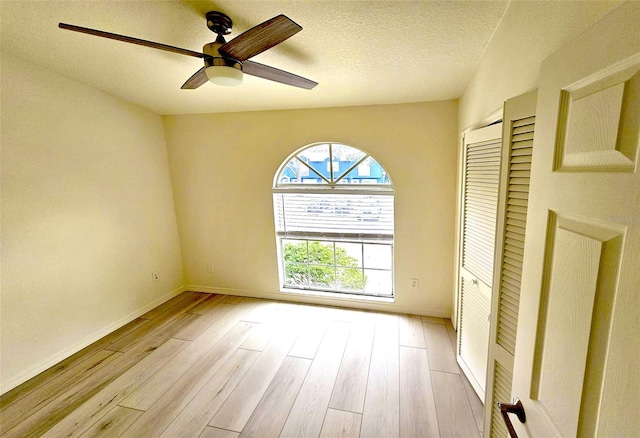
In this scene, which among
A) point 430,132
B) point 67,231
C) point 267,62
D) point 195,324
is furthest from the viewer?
point 195,324

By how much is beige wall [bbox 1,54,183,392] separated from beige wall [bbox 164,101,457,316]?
1.63 feet

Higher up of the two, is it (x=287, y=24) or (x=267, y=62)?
(x=267, y=62)

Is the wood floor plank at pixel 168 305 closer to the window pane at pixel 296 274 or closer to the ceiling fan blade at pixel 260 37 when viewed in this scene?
the window pane at pixel 296 274

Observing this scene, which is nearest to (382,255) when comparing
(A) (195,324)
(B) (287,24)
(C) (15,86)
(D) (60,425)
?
(A) (195,324)

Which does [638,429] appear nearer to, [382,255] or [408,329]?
[408,329]

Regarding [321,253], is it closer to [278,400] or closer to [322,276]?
[322,276]

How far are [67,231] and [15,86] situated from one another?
1.13 metres

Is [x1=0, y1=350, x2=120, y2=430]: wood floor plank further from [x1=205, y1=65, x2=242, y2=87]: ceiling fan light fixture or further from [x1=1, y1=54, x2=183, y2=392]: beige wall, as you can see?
[x1=205, y1=65, x2=242, y2=87]: ceiling fan light fixture

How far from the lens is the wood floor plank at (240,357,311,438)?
1.61 meters

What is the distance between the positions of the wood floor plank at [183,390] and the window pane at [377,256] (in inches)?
59.1

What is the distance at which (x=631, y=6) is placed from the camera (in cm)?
44

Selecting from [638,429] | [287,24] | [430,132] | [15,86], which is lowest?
[638,429]

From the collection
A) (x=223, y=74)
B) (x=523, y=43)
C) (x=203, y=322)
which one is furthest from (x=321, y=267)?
(x=523, y=43)

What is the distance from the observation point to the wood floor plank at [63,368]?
6.24ft
